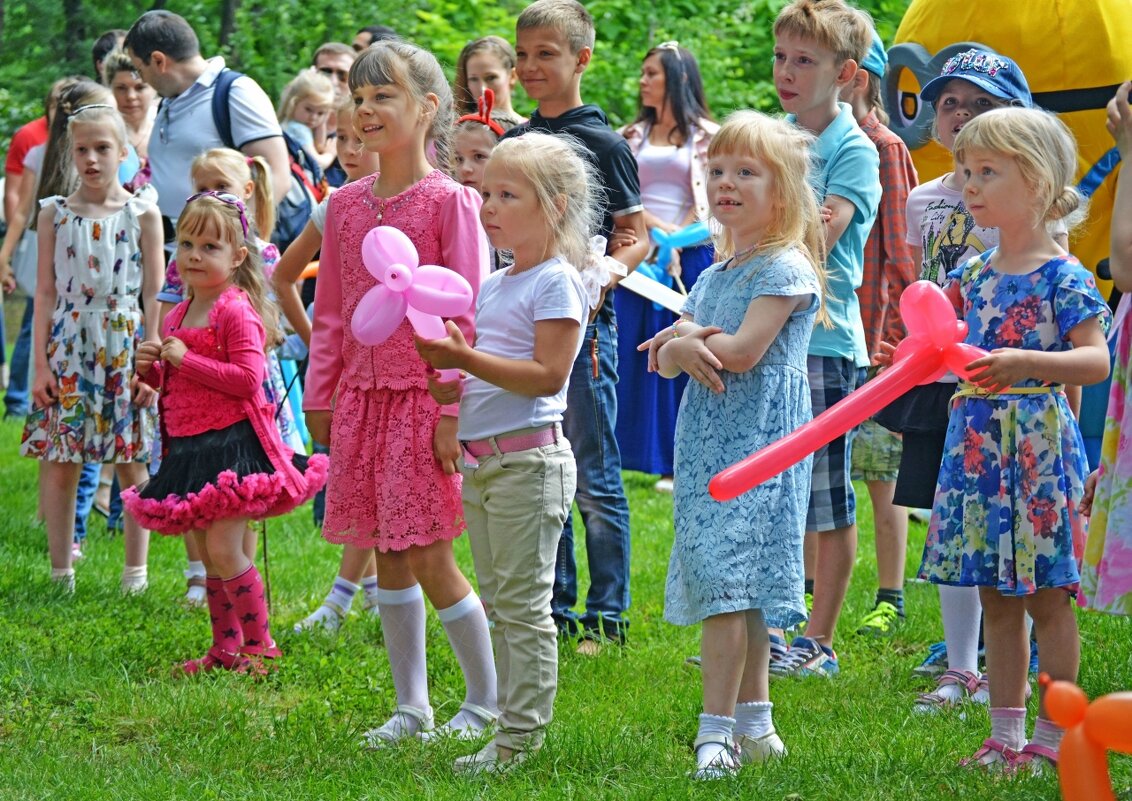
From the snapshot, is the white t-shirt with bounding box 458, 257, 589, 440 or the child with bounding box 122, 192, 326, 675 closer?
the white t-shirt with bounding box 458, 257, 589, 440

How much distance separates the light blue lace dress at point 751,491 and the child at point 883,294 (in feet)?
3.96

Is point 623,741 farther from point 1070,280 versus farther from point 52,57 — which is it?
point 52,57

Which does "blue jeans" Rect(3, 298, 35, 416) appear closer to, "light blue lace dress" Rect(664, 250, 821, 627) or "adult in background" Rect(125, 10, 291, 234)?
"adult in background" Rect(125, 10, 291, 234)

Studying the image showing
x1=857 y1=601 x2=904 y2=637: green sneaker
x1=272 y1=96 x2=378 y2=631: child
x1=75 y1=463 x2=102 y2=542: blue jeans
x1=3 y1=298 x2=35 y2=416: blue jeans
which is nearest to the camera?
x1=272 y1=96 x2=378 y2=631: child

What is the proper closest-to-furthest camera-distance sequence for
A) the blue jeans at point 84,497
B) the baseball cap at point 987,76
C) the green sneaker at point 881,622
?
the baseball cap at point 987,76 < the green sneaker at point 881,622 < the blue jeans at point 84,497

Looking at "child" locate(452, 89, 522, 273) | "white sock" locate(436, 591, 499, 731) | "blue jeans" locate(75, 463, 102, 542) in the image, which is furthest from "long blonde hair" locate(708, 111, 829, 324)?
"blue jeans" locate(75, 463, 102, 542)

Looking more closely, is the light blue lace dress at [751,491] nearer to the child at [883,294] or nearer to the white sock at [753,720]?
the white sock at [753,720]

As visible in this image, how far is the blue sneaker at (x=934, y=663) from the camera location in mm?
4758

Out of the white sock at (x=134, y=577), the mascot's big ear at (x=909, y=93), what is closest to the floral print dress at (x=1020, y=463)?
the mascot's big ear at (x=909, y=93)

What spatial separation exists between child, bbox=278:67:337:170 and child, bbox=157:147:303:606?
6.76 feet

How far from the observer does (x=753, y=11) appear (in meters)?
17.4

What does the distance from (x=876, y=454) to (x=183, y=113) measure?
334 cm

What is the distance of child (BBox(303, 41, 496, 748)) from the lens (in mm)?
3986

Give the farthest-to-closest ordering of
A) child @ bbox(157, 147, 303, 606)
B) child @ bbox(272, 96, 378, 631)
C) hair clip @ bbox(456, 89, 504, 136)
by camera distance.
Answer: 1. child @ bbox(157, 147, 303, 606)
2. hair clip @ bbox(456, 89, 504, 136)
3. child @ bbox(272, 96, 378, 631)
